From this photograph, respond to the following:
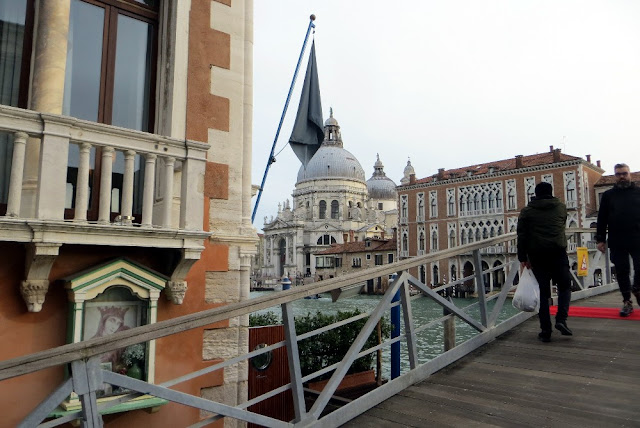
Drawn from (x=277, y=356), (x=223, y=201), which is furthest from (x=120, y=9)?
(x=277, y=356)

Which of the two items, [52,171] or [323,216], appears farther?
[323,216]

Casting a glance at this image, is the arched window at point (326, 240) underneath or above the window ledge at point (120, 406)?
above

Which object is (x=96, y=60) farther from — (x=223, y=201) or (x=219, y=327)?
(x=219, y=327)

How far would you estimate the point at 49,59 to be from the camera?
4383 millimetres

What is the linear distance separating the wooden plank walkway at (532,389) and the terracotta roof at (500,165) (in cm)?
4510

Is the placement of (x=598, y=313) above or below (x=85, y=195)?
below

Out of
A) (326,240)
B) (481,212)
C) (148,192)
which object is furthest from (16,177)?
(326,240)

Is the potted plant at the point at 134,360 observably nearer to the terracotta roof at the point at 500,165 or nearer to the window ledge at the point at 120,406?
the window ledge at the point at 120,406

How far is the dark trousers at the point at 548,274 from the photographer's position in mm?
4902

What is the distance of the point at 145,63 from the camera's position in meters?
5.34

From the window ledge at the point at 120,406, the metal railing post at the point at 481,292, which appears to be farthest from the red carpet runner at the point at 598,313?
the window ledge at the point at 120,406

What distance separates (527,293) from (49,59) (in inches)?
205

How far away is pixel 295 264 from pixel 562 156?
2208 inches

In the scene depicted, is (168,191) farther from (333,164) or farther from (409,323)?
(333,164)
